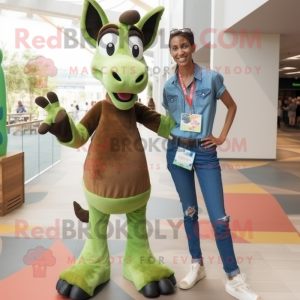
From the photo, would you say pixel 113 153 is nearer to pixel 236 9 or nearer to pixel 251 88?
pixel 236 9

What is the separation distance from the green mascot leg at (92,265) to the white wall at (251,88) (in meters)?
5.66

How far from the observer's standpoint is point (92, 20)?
7.68 ft

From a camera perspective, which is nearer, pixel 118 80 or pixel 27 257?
pixel 118 80

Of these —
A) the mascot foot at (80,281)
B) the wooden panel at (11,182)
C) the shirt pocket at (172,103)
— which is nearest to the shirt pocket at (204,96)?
the shirt pocket at (172,103)

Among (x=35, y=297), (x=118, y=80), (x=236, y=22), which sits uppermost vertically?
(x=236, y=22)

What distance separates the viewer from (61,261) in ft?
9.23

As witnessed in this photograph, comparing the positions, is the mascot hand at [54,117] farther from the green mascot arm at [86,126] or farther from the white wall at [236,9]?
the white wall at [236,9]

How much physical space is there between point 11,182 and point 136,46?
98.6 inches

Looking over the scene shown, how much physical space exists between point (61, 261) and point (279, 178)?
4.28 meters

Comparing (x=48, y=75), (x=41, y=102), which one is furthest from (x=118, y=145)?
(x=48, y=75)

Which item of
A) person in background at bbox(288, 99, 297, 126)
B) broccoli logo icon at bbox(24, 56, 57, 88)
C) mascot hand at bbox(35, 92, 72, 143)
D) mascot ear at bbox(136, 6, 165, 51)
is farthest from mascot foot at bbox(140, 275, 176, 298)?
→ broccoli logo icon at bbox(24, 56, 57, 88)

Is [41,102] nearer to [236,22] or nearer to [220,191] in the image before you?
[220,191]

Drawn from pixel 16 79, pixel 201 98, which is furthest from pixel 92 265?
pixel 16 79

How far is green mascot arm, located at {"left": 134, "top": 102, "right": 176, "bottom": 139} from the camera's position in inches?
96.3
